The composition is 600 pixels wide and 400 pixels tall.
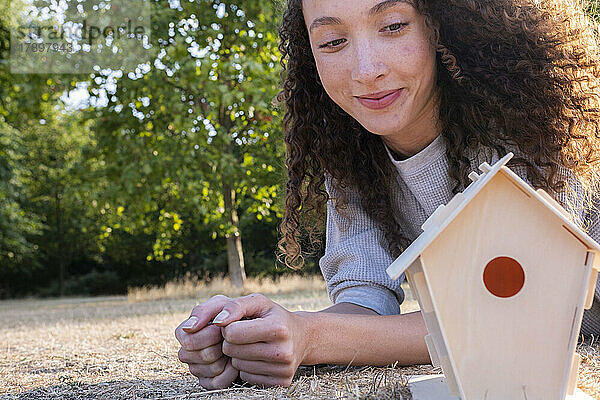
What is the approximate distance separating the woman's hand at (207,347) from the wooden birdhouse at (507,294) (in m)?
0.61

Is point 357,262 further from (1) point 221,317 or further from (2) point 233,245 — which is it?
(2) point 233,245

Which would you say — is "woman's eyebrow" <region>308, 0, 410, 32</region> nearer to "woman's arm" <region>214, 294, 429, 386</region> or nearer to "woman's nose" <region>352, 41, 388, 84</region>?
"woman's nose" <region>352, 41, 388, 84</region>

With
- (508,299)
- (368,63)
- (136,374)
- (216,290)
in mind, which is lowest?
(216,290)

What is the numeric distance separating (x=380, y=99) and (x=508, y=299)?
75 cm

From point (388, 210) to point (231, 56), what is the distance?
7.24 metres

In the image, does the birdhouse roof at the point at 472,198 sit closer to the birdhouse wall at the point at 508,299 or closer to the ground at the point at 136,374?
the birdhouse wall at the point at 508,299

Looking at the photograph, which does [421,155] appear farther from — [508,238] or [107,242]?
[107,242]

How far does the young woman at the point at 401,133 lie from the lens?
1.58 metres

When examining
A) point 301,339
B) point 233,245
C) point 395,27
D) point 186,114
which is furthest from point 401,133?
point 233,245

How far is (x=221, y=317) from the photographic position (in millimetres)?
1521

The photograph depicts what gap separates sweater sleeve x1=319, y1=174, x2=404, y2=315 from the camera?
82.2 inches

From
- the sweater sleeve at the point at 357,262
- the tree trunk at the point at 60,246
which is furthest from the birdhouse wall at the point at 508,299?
the tree trunk at the point at 60,246

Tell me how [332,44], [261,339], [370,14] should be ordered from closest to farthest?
1. [261,339]
2. [370,14]
3. [332,44]

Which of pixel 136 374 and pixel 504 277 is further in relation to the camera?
pixel 136 374
